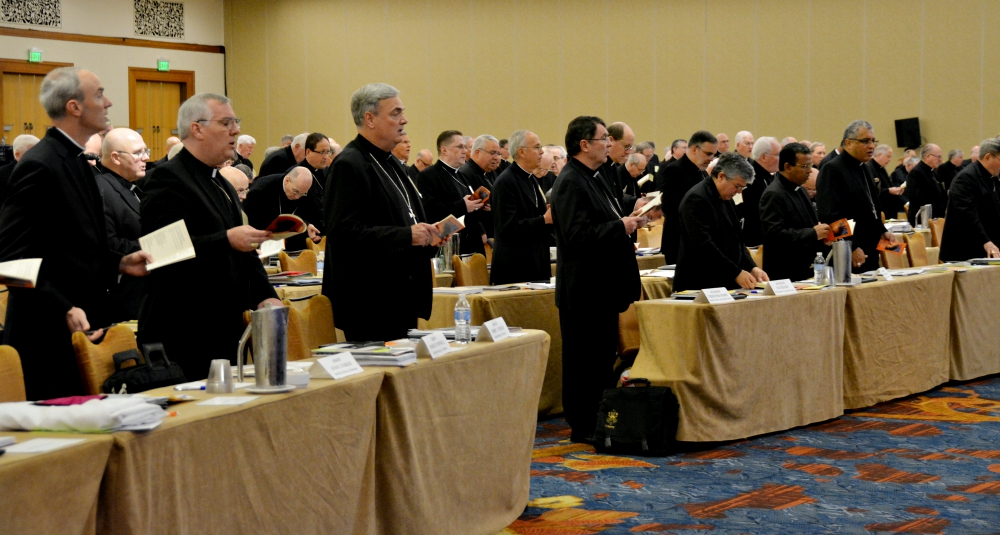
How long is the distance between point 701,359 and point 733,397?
268 mm

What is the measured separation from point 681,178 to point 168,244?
500 cm

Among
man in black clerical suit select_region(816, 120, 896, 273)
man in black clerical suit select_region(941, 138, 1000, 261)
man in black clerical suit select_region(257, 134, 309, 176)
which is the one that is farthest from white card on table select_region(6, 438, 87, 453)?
man in black clerical suit select_region(257, 134, 309, 176)

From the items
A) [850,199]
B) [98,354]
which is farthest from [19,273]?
[850,199]

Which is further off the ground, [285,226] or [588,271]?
[285,226]

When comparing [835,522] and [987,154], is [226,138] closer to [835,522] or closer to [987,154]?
[835,522]

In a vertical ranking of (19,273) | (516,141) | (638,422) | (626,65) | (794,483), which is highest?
(626,65)

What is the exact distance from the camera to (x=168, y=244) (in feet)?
9.73

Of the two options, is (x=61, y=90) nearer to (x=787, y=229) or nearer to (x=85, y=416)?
(x=85, y=416)

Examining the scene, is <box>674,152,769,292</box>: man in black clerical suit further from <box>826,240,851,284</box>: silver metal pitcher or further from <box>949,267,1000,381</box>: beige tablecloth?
<box>949,267,1000,381</box>: beige tablecloth

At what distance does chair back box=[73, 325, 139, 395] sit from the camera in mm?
2828

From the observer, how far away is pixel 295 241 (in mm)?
7855

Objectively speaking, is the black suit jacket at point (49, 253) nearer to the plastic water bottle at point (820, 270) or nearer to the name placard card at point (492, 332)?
the name placard card at point (492, 332)

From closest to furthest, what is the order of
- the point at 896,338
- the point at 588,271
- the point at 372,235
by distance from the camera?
the point at 372,235 → the point at 588,271 → the point at 896,338

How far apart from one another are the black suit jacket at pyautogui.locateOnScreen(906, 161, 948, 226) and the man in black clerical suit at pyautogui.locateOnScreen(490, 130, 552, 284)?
677cm
